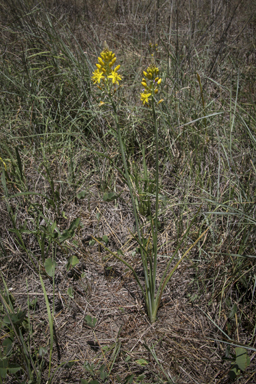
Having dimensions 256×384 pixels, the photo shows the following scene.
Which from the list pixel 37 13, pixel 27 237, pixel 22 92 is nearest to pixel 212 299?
pixel 27 237

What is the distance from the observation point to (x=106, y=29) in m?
3.17

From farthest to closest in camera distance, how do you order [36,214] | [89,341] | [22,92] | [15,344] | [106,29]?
[106,29]
[22,92]
[36,214]
[89,341]
[15,344]

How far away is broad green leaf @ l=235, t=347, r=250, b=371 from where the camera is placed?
1257 mm

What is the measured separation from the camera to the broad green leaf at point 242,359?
49.5 inches

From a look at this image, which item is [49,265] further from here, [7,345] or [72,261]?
[7,345]

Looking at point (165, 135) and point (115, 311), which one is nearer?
point (115, 311)

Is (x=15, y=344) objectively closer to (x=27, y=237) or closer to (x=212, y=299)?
(x=27, y=237)

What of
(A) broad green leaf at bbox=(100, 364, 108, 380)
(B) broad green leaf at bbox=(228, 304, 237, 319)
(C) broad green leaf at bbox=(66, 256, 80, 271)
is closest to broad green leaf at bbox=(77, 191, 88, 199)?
(C) broad green leaf at bbox=(66, 256, 80, 271)

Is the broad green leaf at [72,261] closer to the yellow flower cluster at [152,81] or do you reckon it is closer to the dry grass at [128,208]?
the dry grass at [128,208]

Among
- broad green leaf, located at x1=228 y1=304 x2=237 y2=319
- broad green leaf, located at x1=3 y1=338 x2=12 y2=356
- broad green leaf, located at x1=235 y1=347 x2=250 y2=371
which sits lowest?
broad green leaf, located at x1=235 y1=347 x2=250 y2=371

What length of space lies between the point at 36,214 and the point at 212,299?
136 cm

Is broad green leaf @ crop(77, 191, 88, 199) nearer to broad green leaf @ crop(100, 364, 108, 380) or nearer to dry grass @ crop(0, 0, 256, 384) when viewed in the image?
dry grass @ crop(0, 0, 256, 384)

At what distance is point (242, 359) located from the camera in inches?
50.1

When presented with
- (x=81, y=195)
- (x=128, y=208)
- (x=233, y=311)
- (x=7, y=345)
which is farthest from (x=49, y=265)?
(x=233, y=311)
